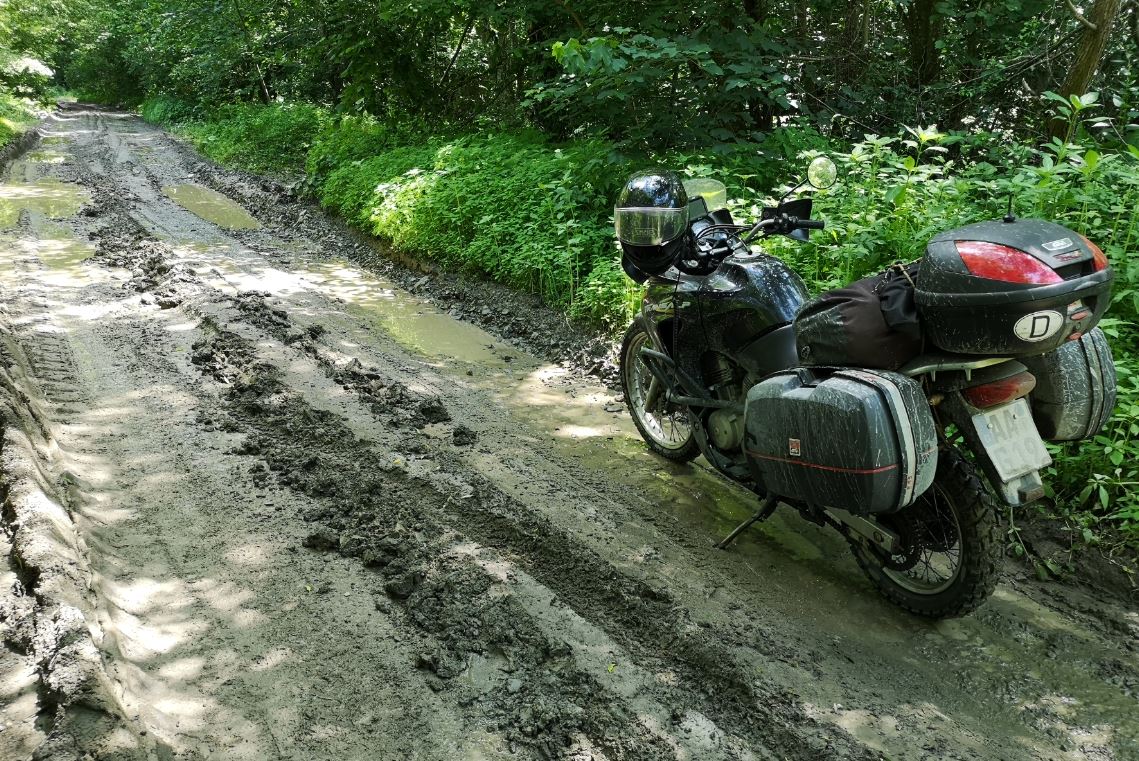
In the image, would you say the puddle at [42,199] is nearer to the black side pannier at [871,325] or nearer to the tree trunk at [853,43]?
the tree trunk at [853,43]

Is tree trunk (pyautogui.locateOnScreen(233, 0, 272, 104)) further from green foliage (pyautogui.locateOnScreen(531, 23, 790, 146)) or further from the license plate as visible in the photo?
the license plate

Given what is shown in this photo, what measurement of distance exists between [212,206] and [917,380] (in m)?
11.7

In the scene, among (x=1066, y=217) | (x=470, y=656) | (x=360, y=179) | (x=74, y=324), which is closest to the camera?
(x=470, y=656)

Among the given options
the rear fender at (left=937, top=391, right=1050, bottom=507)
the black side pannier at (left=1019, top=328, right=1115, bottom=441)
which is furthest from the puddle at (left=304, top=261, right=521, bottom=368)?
the black side pannier at (left=1019, top=328, right=1115, bottom=441)

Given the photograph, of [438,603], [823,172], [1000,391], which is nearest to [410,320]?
[438,603]

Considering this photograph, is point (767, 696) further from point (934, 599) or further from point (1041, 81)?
point (1041, 81)

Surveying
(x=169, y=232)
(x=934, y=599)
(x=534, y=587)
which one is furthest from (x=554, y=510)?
(x=169, y=232)

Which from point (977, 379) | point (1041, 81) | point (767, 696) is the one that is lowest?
point (767, 696)

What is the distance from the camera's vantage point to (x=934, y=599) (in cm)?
289

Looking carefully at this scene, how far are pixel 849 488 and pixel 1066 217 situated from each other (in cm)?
267

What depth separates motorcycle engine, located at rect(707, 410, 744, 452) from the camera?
3529 mm

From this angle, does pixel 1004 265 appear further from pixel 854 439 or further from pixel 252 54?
pixel 252 54

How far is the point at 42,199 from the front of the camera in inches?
470

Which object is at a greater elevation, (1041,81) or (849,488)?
(1041,81)
